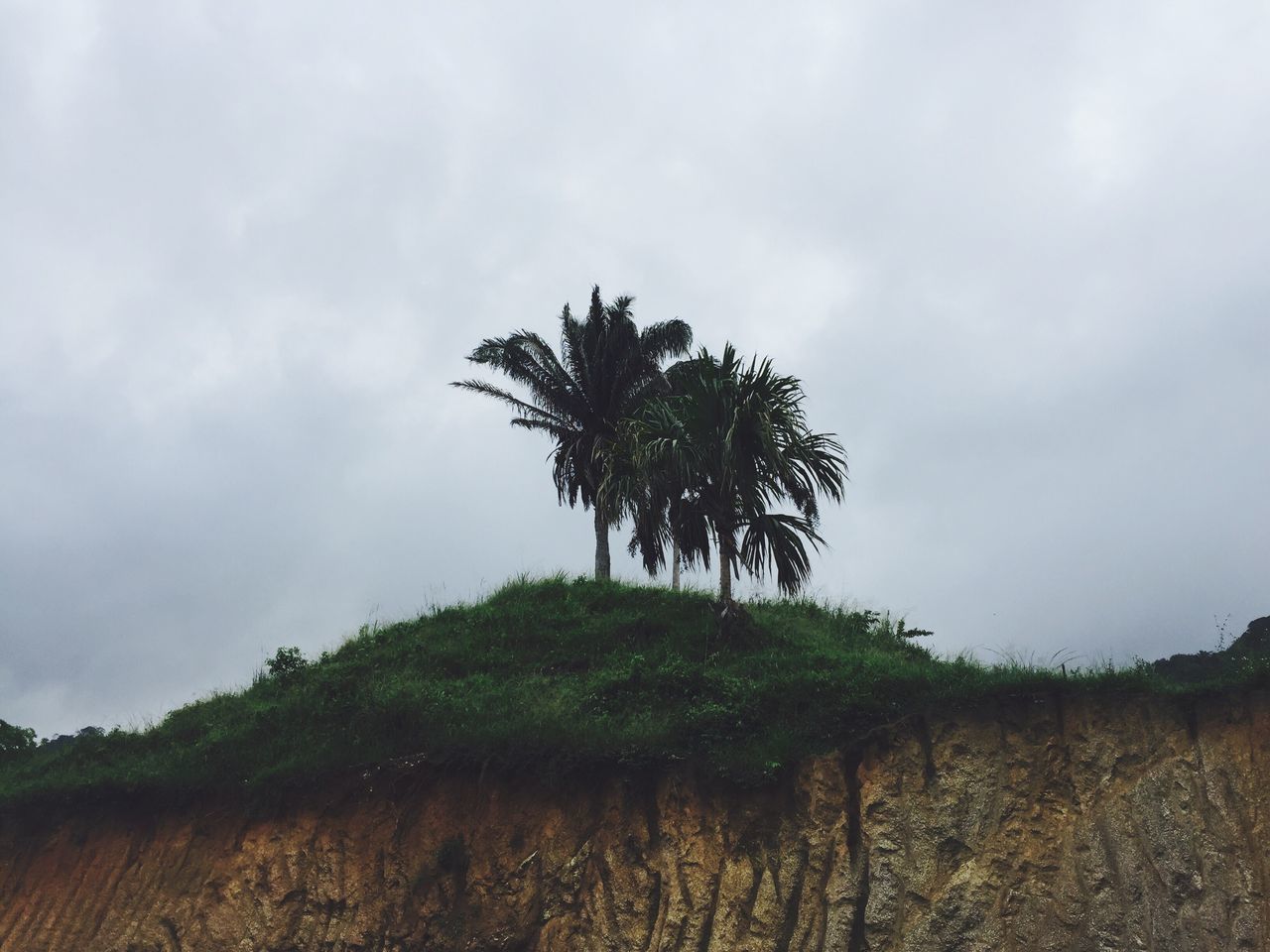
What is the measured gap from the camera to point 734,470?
18.6 metres

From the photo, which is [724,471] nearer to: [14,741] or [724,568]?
[724,568]

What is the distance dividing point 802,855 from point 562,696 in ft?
17.3

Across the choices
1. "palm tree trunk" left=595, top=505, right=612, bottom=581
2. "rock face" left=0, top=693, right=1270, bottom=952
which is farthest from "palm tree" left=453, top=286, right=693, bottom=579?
"rock face" left=0, top=693, right=1270, bottom=952

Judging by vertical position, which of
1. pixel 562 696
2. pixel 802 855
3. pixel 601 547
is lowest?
pixel 802 855

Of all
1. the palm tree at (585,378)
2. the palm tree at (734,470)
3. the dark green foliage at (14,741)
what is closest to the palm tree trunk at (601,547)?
the palm tree at (585,378)

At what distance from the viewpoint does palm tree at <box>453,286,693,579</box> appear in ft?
101

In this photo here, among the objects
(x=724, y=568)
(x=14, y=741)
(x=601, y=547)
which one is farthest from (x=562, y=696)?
(x=14, y=741)

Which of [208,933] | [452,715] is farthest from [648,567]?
[208,933]

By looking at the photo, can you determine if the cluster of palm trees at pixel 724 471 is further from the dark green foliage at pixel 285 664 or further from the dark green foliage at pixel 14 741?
the dark green foliage at pixel 14 741

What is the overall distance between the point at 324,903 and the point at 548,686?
5227 mm

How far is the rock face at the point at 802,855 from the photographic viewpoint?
42.9 ft

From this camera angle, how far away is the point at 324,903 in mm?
15703

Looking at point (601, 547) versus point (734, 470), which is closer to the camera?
point (734, 470)

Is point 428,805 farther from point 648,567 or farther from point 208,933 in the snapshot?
point 648,567
